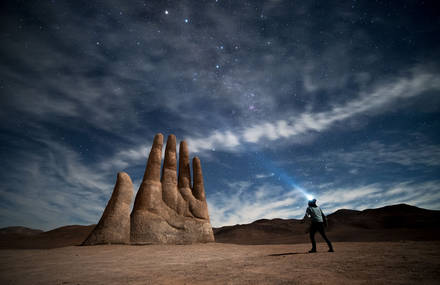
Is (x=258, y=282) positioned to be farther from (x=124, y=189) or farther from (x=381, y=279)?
(x=124, y=189)

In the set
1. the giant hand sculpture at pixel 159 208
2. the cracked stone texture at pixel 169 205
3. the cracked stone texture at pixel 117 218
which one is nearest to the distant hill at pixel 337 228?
the cracked stone texture at pixel 169 205

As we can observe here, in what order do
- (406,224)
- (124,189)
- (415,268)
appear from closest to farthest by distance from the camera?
(415,268) → (124,189) → (406,224)

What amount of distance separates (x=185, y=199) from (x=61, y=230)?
1138 inches

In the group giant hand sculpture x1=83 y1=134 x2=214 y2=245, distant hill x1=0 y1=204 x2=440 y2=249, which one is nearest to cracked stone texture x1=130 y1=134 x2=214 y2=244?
giant hand sculpture x1=83 y1=134 x2=214 y2=245

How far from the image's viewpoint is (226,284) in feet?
13.3

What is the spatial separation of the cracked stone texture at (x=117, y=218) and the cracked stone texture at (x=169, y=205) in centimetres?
77

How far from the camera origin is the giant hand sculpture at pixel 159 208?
13.9 metres

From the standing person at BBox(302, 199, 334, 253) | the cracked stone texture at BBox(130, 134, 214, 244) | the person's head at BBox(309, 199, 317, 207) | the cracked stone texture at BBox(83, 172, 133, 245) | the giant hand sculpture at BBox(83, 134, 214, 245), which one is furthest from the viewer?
the cracked stone texture at BBox(130, 134, 214, 244)

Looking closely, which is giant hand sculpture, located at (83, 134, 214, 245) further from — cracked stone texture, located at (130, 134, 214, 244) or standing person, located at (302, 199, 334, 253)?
standing person, located at (302, 199, 334, 253)

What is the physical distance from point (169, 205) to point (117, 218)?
3.76 m

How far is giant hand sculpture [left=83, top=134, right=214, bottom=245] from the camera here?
13945 millimetres

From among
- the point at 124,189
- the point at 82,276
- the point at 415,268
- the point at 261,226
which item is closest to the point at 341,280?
the point at 415,268

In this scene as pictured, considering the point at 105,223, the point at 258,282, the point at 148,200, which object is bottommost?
the point at 258,282

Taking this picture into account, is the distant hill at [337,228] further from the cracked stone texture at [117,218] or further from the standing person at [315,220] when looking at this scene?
the standing person at [315,220]
